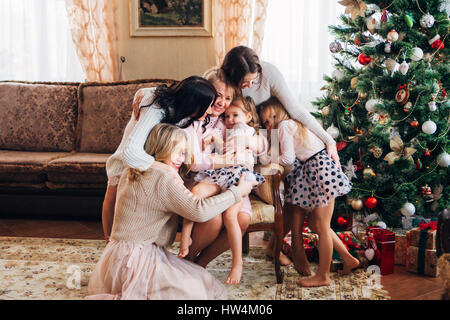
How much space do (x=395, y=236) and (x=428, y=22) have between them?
141cm

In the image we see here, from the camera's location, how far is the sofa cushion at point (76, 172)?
3291 mm

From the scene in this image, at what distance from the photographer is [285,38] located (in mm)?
4047

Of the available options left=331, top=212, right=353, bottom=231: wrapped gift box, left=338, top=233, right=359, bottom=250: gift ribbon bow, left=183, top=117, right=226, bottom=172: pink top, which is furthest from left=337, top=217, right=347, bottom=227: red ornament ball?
left=183, top=117, right=226, bottom=172: pink top

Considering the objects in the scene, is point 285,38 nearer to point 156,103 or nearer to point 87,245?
point 156,103

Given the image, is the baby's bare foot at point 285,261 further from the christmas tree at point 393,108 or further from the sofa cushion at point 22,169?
the sofa cushion at point 22,169

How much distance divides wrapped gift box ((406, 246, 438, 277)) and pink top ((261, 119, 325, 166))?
0.85 meters

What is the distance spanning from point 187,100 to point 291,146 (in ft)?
2.14

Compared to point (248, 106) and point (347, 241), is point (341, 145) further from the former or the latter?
point (248, 106)

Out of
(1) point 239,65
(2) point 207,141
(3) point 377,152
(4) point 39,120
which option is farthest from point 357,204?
(4) point 39,120

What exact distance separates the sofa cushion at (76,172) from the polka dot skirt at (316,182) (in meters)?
1.53

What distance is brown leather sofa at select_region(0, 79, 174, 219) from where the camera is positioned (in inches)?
133

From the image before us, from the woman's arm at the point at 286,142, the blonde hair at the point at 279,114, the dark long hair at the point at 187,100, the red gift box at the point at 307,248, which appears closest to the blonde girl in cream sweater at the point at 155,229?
the dark long hair at the point at 187,100
